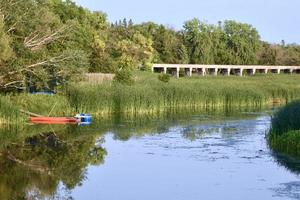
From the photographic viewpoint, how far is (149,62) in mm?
65562

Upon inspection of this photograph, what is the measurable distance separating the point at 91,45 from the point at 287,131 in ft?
86.7

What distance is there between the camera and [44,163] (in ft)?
69.5

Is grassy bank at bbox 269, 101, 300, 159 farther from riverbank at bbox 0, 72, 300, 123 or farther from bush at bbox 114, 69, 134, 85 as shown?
bush at bbox 114, 69, 134, 85

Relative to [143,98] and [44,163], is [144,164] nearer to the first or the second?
[44,163]

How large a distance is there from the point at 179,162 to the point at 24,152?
542 cm

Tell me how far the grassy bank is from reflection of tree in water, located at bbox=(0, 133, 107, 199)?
5.84 metres

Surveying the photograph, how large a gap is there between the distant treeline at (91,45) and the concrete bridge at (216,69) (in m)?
2.16

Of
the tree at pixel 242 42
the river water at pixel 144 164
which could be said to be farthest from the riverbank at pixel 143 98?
the tree at pixel 242 42

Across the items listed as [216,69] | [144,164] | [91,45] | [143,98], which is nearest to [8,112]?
[143,98]

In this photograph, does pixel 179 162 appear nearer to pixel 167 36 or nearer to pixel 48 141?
pixel 48 141

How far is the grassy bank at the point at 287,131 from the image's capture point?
22.2m

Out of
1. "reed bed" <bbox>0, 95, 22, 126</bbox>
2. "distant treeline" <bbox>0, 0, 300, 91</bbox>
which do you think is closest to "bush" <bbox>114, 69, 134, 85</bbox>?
"distant treeline" <bbox>0, 0, 300, 91</bbox>

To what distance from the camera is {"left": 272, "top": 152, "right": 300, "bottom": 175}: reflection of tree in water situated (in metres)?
19.5

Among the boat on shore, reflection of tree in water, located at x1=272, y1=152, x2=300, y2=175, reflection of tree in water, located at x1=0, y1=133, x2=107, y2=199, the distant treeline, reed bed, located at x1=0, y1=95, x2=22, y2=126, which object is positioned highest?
the distant treeline
